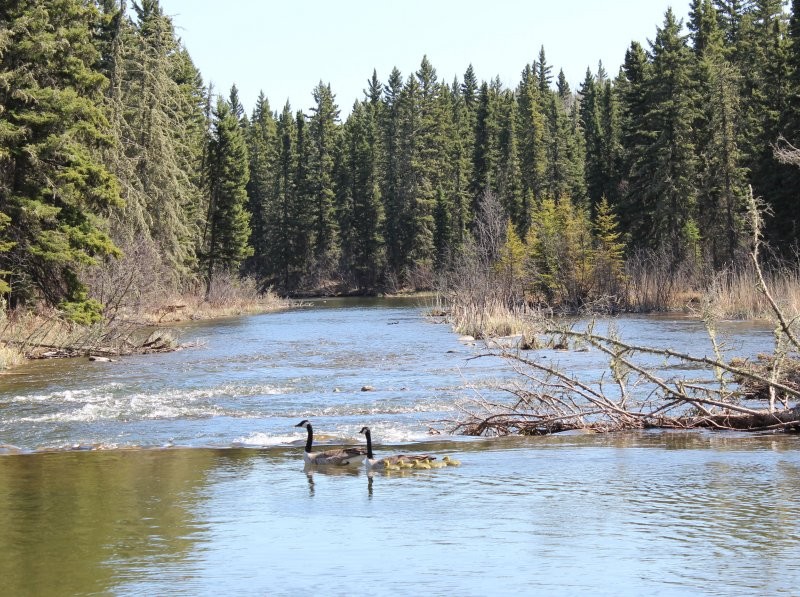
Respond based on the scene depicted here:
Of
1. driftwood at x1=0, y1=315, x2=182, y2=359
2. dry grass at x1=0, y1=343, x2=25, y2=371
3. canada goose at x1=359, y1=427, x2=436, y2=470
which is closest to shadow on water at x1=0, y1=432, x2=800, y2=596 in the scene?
canada goose at x1=359, y1=427, x2=436, y2=470

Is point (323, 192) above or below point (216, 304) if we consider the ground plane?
above

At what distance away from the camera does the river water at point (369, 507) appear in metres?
8.11

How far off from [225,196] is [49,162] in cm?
4991

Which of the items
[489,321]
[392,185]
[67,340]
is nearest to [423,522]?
[67,340]

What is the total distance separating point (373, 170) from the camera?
4390 inches

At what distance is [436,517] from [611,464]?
11.6 feet

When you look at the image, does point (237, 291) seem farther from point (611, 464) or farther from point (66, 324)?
point (611, 464)

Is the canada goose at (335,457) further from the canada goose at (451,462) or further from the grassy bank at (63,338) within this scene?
the grassy bank at (63,338)

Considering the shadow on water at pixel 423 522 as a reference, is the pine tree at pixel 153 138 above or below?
above

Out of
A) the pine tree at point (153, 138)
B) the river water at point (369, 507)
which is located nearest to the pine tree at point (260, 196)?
the pine tree at point (153, 138)

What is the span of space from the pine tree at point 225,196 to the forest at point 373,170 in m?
0.18

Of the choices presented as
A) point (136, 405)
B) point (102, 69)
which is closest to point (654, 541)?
point (136, 405)

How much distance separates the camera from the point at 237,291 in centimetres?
6962

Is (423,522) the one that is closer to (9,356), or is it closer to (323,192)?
(9,356)
